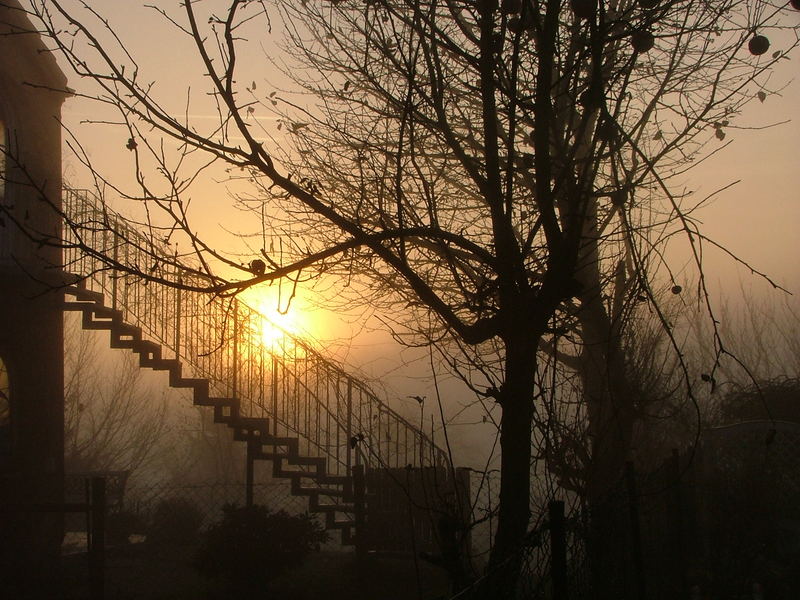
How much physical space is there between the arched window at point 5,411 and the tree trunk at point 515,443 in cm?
1087

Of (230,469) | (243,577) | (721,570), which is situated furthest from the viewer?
(230,469)

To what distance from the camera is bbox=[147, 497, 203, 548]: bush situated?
1683 centimetres

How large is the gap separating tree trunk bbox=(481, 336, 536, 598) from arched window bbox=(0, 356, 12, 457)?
10.9 meters

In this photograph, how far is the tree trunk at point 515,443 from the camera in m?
3.89

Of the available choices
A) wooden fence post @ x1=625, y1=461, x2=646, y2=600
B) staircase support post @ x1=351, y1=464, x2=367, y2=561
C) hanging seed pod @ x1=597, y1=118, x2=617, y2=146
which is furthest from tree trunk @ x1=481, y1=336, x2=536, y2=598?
staircase support post @ x1=351, y1=464, x2=367, y2=561

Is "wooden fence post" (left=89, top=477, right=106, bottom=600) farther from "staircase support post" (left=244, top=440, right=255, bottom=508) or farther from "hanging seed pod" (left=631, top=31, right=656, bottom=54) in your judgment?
"hanging seed pod" (left=631, top=31, right=656, bottom=54)

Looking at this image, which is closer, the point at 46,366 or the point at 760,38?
the point at 760,38

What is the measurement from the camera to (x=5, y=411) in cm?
1286

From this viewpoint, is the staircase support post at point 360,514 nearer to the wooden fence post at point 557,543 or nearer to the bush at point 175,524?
the bush at point 175,524

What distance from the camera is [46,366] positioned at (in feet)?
44.9

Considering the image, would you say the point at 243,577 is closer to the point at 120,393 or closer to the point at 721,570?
the point at 721,570

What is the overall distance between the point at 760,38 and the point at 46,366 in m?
12.4

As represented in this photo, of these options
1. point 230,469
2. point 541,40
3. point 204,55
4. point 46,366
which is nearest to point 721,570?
point 541,40

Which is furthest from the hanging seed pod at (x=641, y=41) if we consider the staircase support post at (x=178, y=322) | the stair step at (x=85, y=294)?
the stair step at (x=85, y=294)
